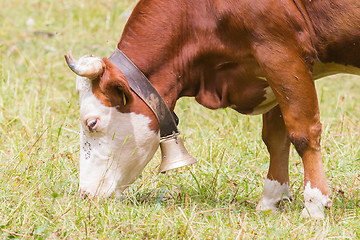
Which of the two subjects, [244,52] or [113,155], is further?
[113,155]

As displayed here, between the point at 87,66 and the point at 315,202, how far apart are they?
158 cm

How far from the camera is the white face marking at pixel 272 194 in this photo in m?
4.32

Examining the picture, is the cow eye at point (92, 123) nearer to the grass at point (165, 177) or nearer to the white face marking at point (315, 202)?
the grass at point (165, 177)

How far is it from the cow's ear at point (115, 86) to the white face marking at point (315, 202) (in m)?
1.21

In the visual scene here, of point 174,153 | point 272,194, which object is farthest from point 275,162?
point 174,153

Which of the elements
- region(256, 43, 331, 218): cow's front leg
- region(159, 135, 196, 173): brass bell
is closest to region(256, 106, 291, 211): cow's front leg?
region(256, 43, 331, 218): cow's front leg

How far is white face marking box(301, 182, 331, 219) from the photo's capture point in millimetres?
3746

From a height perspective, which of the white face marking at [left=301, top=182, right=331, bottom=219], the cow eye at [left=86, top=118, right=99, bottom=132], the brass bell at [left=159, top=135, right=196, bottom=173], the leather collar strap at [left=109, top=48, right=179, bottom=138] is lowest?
the white face marking at [left=301, top=182, right=331, bottom=219]

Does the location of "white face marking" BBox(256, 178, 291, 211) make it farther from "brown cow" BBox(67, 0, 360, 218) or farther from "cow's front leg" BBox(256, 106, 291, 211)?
"brown cow" BBox(67, 0, 360, 218)

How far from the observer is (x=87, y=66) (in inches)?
143

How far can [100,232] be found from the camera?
3.52 meters

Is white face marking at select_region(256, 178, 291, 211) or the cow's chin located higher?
the cow's chin

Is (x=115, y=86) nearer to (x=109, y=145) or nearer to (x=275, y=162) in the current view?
(x=109, y=145)

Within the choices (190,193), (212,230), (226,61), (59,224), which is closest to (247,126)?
(190,193)
